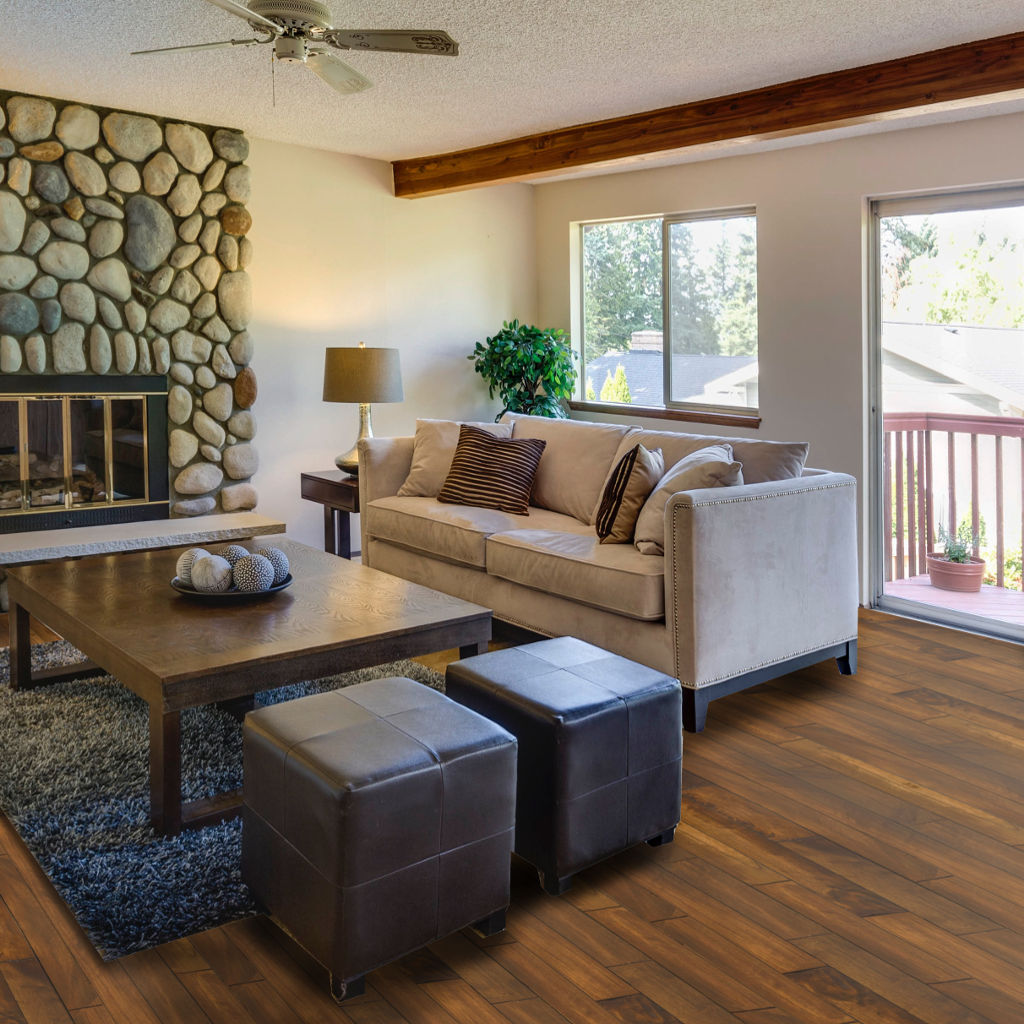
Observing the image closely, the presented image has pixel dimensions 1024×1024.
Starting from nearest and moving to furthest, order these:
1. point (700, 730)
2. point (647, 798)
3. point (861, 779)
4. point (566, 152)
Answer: point (647, 798), point (861, 779), point (700, 730), point (566, 152)

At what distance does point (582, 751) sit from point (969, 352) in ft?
10.8

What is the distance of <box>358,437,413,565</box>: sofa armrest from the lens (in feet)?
16.3

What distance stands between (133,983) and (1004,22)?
3762 millimetres

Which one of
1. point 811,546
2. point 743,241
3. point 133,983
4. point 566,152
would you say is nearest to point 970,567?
point 811,546

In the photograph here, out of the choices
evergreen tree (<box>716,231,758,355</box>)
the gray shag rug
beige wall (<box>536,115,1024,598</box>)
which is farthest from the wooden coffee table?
evergreen tree (<box>716,231,758,355</box>)

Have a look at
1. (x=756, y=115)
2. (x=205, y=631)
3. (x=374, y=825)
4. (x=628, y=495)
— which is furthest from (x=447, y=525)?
(x=374, y=825)

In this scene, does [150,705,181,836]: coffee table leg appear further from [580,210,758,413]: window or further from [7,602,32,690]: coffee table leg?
[580,210,758,413]: window

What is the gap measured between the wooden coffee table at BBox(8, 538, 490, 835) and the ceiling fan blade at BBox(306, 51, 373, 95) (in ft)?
5.14

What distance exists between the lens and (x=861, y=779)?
294 centimetres

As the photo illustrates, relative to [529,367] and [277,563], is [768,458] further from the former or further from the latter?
[529,367]

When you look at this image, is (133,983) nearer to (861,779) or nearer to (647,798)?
(647,798)

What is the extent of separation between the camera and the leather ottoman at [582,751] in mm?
2266

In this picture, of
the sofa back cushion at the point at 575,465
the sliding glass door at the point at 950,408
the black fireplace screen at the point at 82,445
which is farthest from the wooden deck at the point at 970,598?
the black fireplace screen at the point at 82,445

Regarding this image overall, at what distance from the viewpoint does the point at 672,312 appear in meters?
6.02
